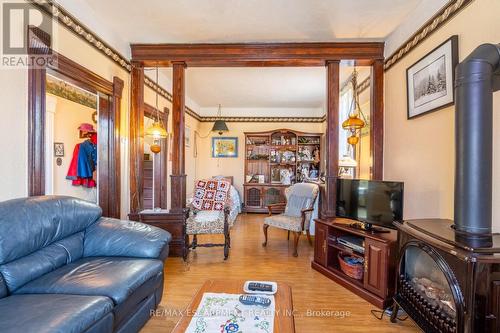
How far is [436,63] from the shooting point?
2.15 meters

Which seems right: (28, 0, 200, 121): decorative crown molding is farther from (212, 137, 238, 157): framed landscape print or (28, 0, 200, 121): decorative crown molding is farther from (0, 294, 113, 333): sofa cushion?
(212, 137, 238, 157): framed landscape print

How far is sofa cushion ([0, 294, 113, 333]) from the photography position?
113 cm

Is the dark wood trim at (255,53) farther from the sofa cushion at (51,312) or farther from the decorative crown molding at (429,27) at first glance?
the sofa cushion at (51,312)

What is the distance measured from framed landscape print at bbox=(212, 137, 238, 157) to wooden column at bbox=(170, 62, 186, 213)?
337cm

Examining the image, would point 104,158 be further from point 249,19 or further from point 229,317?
point 229,317

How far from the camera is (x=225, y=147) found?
6719 millimetres

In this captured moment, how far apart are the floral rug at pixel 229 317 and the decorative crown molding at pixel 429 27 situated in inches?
102

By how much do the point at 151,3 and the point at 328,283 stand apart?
3391 mm

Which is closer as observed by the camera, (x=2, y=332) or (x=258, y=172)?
(x=2, y=332)

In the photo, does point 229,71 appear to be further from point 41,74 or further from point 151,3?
point 41,74

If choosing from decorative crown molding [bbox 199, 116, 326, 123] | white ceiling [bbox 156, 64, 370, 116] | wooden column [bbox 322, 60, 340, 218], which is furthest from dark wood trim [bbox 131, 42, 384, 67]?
decorative crown molding [bbox 199, 116, 326, 123]

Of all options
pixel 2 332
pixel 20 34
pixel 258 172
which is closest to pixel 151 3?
pixel 20 34

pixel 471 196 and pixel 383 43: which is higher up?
pixel 383 43

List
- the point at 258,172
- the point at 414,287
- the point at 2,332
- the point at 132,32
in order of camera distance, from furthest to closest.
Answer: the point at 258,172 → the point at 132,32 → the point at 414,287 → the point at 2,332
